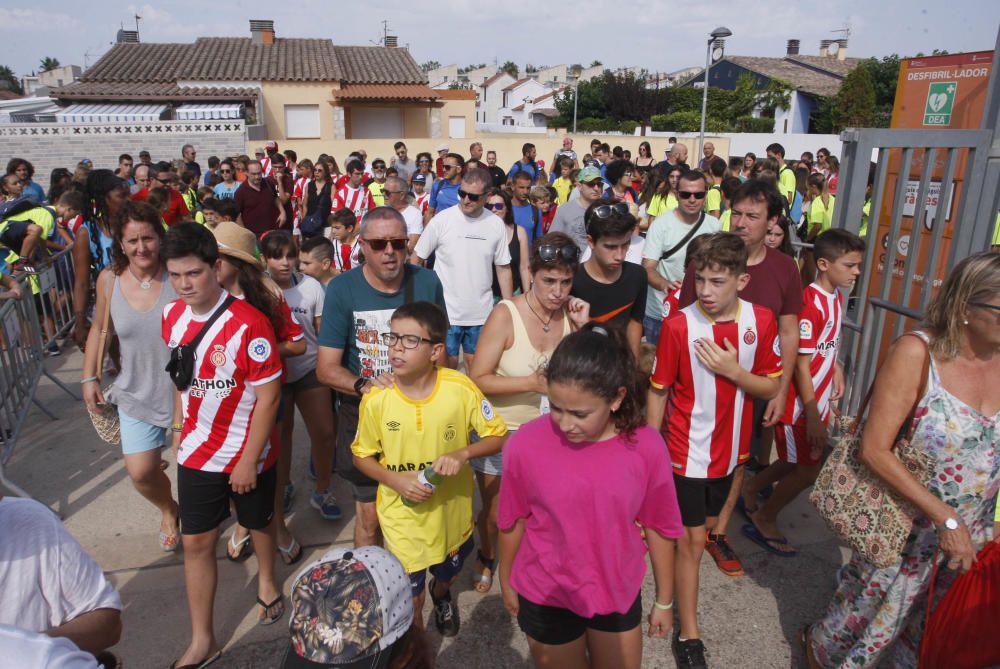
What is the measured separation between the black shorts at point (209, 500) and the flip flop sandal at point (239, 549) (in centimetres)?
87

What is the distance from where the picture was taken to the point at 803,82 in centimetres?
4669

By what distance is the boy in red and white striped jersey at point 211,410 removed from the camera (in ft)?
9.29

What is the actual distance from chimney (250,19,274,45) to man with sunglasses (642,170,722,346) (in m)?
36.9

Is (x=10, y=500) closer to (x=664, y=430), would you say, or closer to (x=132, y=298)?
(x=132, y=298)

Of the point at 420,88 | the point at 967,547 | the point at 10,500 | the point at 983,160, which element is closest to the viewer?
the point at 10,500

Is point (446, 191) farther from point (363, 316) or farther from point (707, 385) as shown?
point (707, 385)

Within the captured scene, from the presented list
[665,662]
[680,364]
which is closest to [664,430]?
[680,364]

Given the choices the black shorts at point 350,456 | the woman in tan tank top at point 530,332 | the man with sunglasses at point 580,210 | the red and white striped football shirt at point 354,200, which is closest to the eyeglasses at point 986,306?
the woman in tan tank top at point 530,332

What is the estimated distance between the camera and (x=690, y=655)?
297 centimetres

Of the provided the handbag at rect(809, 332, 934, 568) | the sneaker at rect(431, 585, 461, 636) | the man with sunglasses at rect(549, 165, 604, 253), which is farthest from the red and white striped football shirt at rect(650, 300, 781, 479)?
the man with sunglasses at rect(549, 165, 604, 253)

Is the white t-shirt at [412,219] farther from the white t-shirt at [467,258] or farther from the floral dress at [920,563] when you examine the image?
the floral dress at [920,563]

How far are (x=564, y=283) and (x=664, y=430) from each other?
2.75ft

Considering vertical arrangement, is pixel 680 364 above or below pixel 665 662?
above

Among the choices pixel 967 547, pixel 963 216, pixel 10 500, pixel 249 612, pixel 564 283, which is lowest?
pixel 249 612
